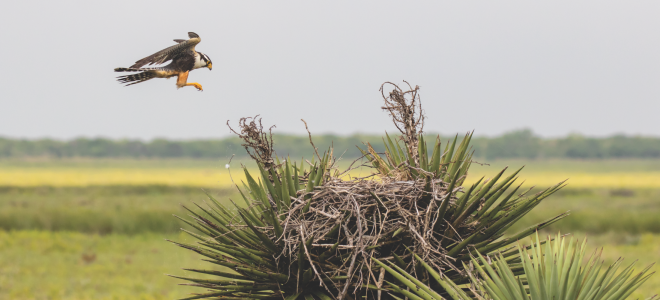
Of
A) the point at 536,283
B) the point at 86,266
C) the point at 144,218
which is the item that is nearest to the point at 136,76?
the point at 536,283

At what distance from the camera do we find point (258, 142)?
327 centimetres

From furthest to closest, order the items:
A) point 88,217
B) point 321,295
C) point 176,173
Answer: point 176,173 → point 88,217 → point 321,295

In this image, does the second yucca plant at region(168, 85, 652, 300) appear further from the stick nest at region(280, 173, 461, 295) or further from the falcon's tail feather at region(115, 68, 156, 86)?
the falcon's tail feather at region(115, 68, 156, 86)

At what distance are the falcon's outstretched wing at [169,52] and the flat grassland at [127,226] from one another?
3.81ft

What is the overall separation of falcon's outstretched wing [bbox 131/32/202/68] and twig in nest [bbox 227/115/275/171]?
773mm

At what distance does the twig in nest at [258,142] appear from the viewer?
3.22 m

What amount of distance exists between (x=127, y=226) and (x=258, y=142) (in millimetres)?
36235

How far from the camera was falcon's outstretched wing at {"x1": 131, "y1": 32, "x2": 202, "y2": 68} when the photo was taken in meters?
2.14

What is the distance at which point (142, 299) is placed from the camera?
70.7ft

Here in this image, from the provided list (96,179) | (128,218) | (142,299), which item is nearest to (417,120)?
(142,299)

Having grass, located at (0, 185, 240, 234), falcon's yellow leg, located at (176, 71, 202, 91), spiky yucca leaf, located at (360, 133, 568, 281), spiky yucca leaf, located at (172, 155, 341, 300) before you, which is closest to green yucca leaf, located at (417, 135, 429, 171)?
spiky yucca leaf, located at (360, 133, 568, 281)

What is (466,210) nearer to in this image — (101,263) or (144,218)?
(101,263)

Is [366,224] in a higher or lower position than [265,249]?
higher

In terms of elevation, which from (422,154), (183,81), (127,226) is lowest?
(127,226)
